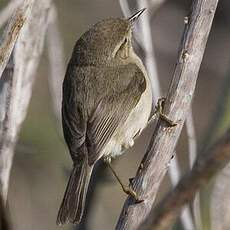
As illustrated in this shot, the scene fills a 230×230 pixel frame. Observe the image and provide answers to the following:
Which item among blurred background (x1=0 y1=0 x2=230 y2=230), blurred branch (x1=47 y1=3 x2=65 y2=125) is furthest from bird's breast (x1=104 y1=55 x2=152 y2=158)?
blurred background (x1=0 y1=0 x2=230 y2=230)

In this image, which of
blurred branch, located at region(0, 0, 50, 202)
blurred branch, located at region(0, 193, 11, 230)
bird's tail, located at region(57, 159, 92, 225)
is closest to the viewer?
blurred branch, located at region(0, 193, 11, 230)

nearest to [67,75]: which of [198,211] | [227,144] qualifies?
[198,211]

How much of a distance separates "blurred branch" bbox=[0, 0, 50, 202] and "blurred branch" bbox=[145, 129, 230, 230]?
1.89 m

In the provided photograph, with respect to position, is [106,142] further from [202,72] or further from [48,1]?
[202,72]

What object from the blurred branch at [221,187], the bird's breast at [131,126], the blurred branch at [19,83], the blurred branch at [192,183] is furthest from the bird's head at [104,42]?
the blurred branch at [192,183]

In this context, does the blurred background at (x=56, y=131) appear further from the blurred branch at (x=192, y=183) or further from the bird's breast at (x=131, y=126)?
the blurred branch at (x=192, y=183)

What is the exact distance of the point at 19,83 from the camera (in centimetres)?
350

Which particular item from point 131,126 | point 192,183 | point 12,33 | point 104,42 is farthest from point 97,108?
point 192,183

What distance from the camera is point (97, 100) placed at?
386 centimetres

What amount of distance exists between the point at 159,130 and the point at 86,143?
2.13 ft

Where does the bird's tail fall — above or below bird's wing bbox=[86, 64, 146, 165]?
below

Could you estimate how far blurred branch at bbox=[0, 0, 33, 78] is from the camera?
2.75m

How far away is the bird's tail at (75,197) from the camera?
352 cm

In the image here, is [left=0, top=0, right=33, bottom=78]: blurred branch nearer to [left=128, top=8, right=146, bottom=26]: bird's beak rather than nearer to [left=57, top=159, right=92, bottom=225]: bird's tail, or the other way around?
[left=57, top=159, right=92, bottom=225]: bird's tail
